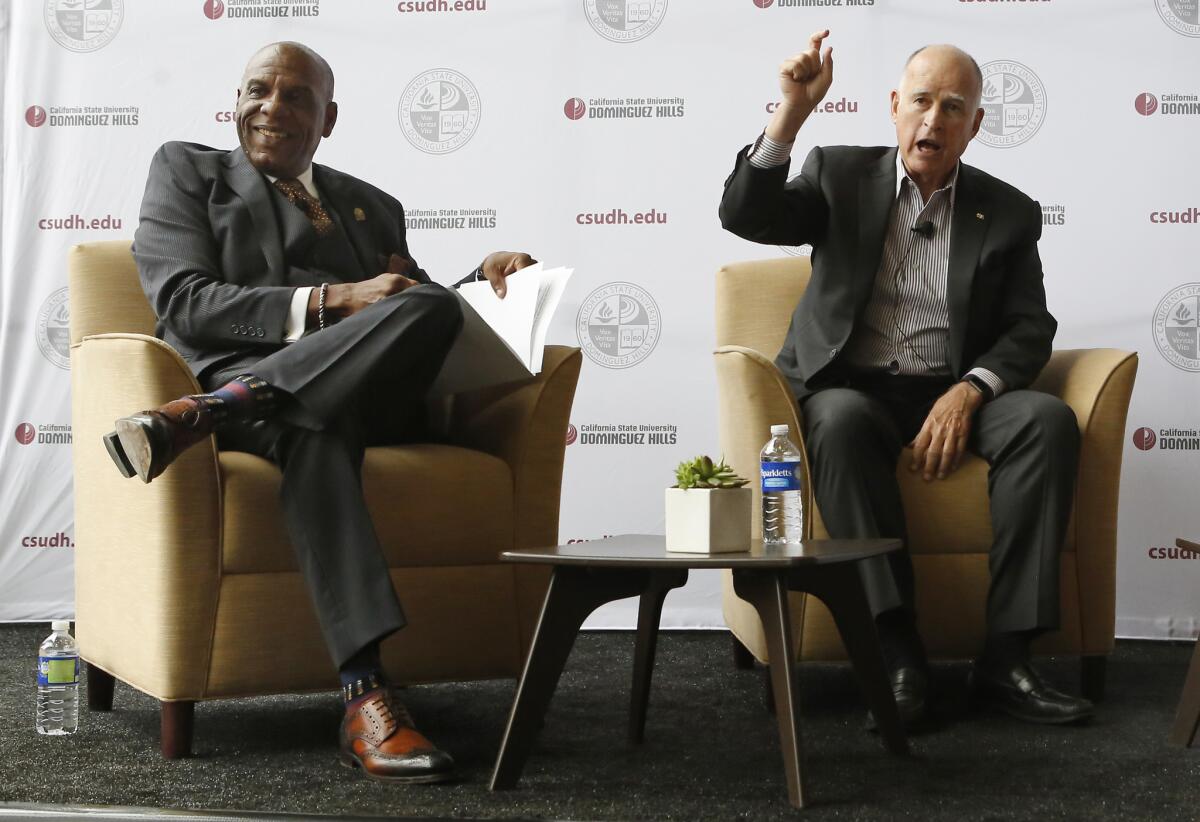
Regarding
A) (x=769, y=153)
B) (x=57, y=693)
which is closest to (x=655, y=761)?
(x=57, y=693)

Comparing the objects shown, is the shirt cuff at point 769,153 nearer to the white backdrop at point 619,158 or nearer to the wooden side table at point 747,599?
the wooden side table at point 747,599

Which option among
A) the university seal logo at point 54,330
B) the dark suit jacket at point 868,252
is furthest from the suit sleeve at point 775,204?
the university seal logo at point 54,330

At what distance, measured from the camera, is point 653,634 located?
2.06m

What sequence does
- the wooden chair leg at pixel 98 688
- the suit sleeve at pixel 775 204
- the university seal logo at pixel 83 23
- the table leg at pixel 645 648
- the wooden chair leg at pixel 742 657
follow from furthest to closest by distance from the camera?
1. the university seal logo at pixel 83 23
2. the wooden chair leg at pixel 742 657
3. the suit sleeve at pixel 775 204
4. the wooden chair leg at pixel 98 688
5. the table leg at pixel 645 648

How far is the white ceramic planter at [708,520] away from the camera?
5.39ft

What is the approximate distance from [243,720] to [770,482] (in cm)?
102

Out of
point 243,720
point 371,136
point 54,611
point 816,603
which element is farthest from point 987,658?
point 54,611

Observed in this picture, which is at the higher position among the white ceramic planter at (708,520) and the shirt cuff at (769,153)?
the shirt cuff at (769,153)

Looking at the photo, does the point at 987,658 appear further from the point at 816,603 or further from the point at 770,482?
the point at 770,482

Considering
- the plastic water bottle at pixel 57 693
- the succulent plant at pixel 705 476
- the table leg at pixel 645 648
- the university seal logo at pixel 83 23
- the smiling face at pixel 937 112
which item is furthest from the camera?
the university seal logo at pixel 83 23

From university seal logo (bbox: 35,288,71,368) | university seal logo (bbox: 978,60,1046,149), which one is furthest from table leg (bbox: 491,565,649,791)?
university seal logo (bbox: 35,288,71,368)

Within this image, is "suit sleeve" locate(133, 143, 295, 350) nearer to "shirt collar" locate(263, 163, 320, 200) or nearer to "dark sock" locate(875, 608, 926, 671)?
"shirt collar" locate(263, 163, 320, 200)

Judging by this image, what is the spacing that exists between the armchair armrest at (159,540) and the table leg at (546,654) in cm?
52

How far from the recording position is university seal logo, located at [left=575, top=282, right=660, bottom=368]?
3422 mm
